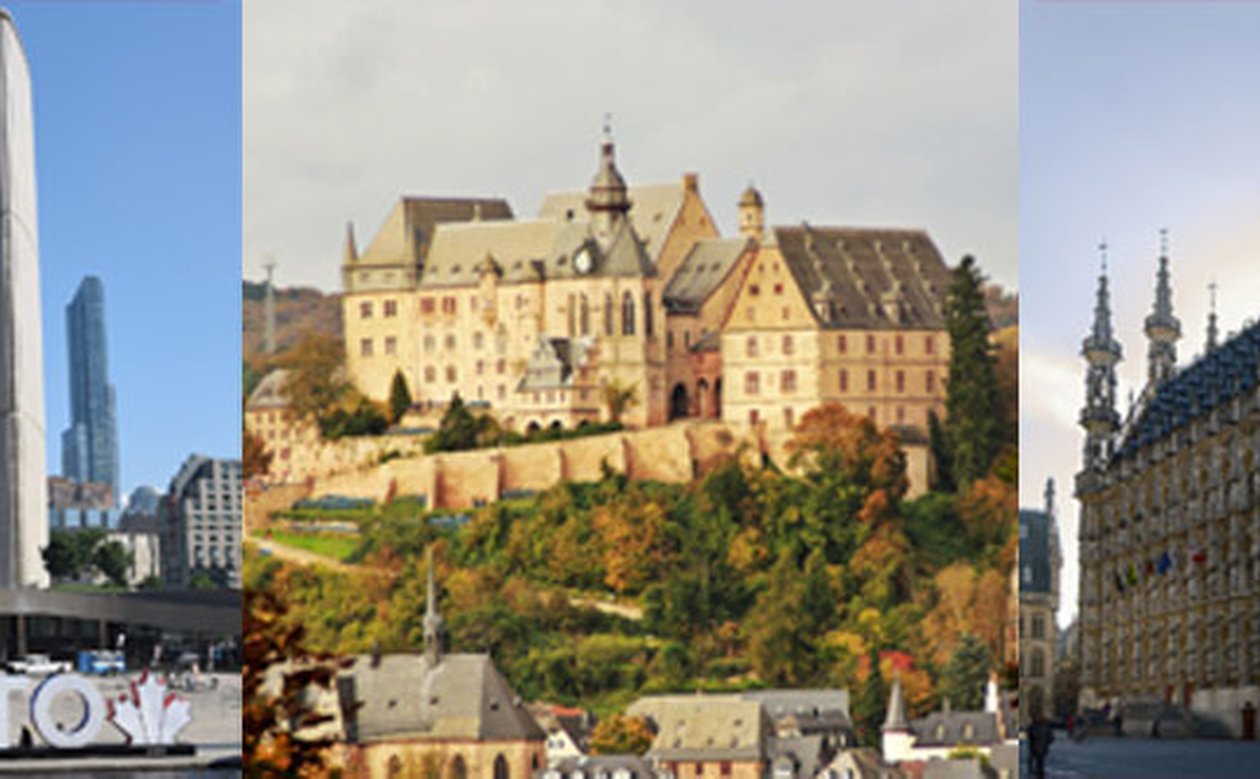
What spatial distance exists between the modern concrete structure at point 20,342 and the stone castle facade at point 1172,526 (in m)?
6.29

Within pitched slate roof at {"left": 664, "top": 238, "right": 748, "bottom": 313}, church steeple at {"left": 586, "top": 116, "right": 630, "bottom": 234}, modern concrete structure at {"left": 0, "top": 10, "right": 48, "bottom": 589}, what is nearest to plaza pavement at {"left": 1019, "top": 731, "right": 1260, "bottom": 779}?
pitched slate roof at {"left": 664, "top": 238, "right": 748, "bottom": 313}

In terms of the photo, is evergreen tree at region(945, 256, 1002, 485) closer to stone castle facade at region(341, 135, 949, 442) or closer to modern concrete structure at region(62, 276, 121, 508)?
stone castle facade at region(341, 135, 949, 442)

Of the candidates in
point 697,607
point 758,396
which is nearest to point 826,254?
point 758,396

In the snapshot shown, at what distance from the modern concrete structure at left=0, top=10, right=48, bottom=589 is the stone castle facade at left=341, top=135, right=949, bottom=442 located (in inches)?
138

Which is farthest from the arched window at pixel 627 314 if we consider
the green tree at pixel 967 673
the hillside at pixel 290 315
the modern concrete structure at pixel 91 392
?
the modern concrete structure at pixel 91 392

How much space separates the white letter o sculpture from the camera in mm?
13008

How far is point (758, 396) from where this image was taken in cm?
1268

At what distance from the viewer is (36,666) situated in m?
14.0

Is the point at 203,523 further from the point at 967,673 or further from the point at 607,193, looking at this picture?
the point at 967,673

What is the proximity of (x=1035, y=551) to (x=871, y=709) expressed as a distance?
9.45 feet

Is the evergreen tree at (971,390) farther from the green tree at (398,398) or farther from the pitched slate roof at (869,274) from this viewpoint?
the green tree at (398,398)

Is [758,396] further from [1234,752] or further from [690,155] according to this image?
[1234,752]

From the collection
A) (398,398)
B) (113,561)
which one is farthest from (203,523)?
(398,398)

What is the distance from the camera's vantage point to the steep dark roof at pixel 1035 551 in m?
14.6
